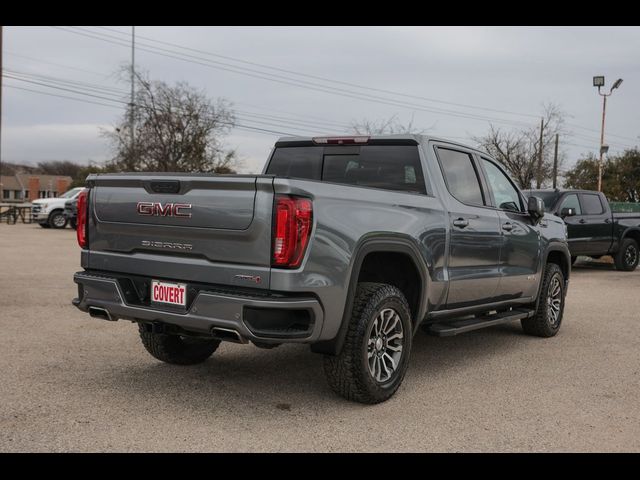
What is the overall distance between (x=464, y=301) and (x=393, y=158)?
137 cm

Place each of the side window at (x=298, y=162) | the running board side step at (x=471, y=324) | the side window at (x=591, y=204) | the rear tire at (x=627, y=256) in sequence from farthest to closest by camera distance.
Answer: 1. the rear tire at (x=627, y=256)
2. the side window at (x=591, y=204)
3. the side window at (x=298, y=162)
4. the running board side step at (x=471, y=324)

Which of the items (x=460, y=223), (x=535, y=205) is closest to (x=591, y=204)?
(x=535, y=205)

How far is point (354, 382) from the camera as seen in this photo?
4.60m

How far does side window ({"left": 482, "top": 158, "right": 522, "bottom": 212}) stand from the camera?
657cm

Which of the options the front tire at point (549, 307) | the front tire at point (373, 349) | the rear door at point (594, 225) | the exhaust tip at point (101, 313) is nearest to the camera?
the front tire at point (373, 349)

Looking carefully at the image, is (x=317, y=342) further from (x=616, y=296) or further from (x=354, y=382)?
(x=616, y=296)

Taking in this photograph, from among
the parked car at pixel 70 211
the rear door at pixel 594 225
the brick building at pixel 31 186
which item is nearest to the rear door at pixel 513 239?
the rear door at pixel 594 225

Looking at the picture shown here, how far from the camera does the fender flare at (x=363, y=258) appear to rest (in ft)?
14.5

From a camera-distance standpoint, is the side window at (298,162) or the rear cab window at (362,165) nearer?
the rear cab window at (362,165)

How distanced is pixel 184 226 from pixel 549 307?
464 cm

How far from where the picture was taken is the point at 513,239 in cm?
657

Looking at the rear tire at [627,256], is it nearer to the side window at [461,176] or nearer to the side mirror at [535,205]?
the side mirror at [535,205]

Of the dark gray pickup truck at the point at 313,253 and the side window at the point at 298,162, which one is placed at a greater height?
the side window at the point at 298,162

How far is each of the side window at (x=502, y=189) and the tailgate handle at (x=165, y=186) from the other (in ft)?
10.6
